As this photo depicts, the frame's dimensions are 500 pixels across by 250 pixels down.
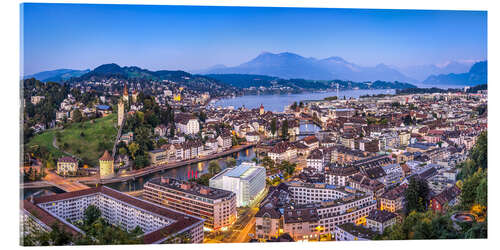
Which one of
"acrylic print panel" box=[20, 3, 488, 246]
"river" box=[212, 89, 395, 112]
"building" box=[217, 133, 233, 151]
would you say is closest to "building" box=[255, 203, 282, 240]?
"acrylic print panel" box=[20, 3, 488, 246]

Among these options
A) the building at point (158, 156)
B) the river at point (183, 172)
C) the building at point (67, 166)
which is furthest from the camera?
the building at point (158, 156)

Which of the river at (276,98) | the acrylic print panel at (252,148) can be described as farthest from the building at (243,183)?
the river at (276,98)

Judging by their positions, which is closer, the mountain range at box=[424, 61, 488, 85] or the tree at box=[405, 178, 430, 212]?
the mountain range at box=[424, 61, 488, 85]

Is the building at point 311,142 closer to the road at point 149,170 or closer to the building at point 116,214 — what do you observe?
the road at point 149,170

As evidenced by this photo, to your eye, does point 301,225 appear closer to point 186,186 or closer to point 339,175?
point 186,186

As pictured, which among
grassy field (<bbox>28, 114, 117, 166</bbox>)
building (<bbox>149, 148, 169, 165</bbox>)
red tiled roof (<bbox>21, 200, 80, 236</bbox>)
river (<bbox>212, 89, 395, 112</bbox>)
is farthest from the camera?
river (<bbox>212, 89, 395, 112</bbox>)

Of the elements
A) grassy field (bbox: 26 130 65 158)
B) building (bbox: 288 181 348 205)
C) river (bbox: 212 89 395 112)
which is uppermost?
river (bbox: 212 89 395 112)

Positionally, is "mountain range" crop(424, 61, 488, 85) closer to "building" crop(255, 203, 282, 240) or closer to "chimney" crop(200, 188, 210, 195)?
"building" crop(255, 203, 282, 240)
